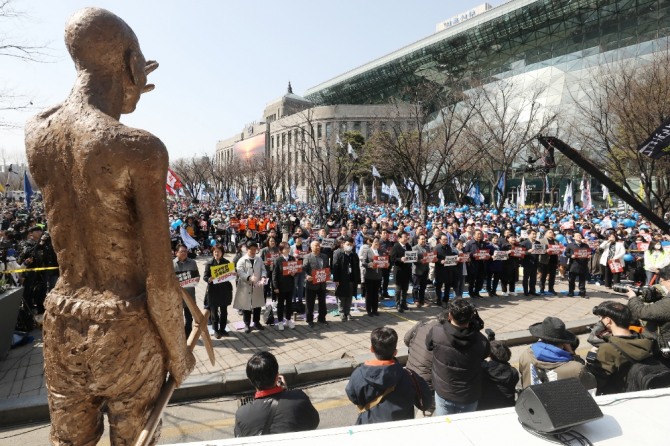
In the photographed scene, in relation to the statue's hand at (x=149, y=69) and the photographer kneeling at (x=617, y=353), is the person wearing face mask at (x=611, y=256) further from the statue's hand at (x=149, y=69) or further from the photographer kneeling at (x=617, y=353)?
the statue's hand at (x=149, y=69)

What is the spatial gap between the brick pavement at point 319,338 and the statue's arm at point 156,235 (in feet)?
13.8

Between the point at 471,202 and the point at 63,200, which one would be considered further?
the point at 471,202

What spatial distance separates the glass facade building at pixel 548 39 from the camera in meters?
34.8

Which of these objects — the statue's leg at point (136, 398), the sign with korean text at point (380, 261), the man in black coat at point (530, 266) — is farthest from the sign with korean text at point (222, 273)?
the man in black coat at point (530, 266)

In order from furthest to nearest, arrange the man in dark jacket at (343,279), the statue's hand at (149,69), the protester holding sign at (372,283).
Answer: the protester holding sign at (372,283) → the man in dark jacket at (343,279) → the statue's hand at (149,69)

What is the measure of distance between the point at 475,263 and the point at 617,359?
6.90m

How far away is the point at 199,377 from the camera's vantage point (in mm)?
5168

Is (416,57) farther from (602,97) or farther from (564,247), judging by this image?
(564,247)

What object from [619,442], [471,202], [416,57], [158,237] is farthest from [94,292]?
[416,57]

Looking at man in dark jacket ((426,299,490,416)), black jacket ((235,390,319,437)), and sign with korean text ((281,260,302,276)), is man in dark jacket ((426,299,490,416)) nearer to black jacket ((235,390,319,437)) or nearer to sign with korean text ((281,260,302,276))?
black jacket ((235,390,319,437))

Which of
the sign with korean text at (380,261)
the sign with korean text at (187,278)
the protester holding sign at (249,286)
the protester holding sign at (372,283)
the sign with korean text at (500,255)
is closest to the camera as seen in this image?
the sign with korean text at (187,278)

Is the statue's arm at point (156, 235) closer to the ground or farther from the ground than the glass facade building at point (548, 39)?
closer to the ground

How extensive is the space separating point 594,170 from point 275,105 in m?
87.9

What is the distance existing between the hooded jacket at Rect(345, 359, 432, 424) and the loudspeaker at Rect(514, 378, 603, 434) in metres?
0.95
